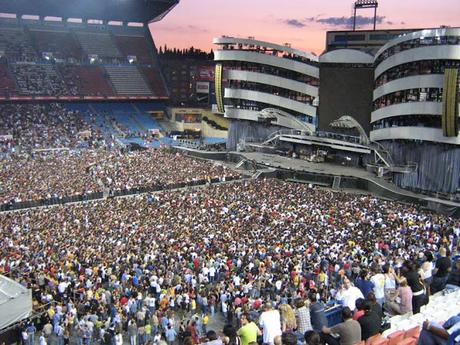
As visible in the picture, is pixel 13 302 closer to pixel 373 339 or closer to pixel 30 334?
pixel 30 334

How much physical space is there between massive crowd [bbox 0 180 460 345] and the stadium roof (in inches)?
1865

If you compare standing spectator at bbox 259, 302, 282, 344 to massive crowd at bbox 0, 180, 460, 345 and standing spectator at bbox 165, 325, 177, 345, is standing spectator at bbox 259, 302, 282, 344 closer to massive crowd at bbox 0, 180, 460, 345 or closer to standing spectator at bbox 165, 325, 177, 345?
massive crowd at bbox 0, 180, 460, 345

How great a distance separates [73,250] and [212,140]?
47.3m

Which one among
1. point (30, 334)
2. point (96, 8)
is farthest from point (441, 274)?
point (96, 8)

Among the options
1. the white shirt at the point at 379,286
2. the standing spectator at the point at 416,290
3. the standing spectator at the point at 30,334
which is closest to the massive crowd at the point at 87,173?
the standing spectator at the point at 30,334

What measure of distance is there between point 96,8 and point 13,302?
63783 millimetres

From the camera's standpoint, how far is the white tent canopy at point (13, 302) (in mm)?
14188

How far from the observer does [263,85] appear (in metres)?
55.2

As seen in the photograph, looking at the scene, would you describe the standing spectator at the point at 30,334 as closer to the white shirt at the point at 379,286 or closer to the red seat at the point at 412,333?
the white shirt at the point at 379,286

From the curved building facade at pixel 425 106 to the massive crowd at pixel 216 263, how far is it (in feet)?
30.8

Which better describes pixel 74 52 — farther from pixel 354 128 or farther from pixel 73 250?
pixel 73 250

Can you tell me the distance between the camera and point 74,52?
69.6 metres

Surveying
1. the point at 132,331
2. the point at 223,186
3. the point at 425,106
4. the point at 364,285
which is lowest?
the point at 132,331

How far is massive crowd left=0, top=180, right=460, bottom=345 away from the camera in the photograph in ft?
35.3
